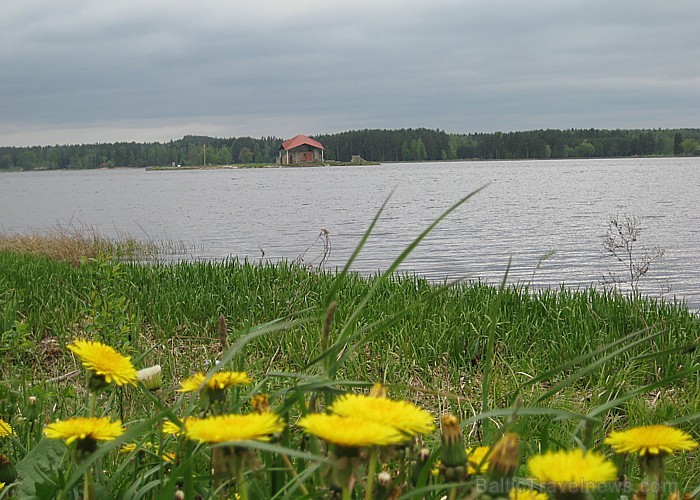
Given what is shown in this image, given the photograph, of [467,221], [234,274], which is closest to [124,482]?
[234,274]

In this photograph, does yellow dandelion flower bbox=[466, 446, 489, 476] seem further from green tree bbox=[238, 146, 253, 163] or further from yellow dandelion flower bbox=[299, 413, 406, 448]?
green tree bbox=[238, 146, 253, 163]

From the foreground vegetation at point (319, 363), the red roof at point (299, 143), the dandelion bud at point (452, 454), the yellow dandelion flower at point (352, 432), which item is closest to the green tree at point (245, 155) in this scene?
the red roof at point (299, 143)

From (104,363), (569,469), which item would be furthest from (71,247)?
(569,469)

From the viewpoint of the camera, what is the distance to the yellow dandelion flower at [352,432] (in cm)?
66

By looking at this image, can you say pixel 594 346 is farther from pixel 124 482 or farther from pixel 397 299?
pixel 124 482

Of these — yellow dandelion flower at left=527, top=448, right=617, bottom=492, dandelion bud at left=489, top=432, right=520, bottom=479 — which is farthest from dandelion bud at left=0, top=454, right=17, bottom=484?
yellow dandelion flower at left=527, top=448, right=617, bottom=492

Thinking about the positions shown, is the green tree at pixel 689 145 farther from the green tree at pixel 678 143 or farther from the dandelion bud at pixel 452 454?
the dandelion bud at pixel 452 454

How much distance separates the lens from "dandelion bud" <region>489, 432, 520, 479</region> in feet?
2.34

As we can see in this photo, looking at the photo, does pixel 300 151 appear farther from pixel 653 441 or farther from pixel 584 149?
pixel 653 441

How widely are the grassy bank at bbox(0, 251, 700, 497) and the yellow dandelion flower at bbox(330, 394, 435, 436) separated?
8.37ft

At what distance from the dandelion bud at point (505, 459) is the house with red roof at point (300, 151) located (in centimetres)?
13986

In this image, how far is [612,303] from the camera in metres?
6.52

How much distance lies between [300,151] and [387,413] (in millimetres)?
146079

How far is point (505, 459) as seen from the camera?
72cm
